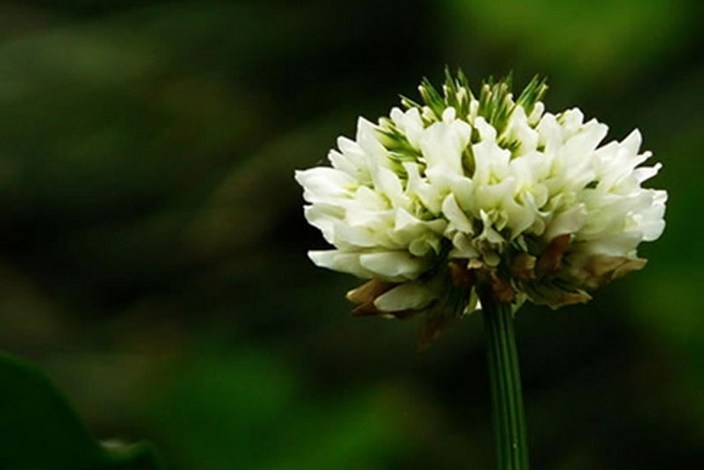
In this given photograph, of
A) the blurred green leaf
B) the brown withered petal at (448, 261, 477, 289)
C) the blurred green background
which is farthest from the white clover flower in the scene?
the blurred green background

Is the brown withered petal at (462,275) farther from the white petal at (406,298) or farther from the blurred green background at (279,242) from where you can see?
the blurred green background at (279,242)

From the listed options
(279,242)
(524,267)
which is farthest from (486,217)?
(279,242)

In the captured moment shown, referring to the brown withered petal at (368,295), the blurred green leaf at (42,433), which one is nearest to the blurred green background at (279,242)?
the blurred green leaf at (42,433)

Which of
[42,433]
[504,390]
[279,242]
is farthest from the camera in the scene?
[279,242]

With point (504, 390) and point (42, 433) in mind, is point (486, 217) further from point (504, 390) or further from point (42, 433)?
point (42, 433)

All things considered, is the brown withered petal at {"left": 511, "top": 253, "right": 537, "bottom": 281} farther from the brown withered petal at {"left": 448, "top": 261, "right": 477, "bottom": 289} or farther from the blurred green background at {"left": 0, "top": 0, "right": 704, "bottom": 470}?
the blurred green background at {"left": 0, "top": 0, "right": 704, "bottom": 470}

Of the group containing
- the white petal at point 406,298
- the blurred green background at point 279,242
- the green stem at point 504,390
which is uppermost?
the blurred green background at point 279,242

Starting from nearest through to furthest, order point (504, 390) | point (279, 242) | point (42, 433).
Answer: point (504, 390) < point (42, 433) < point (279, 242)
